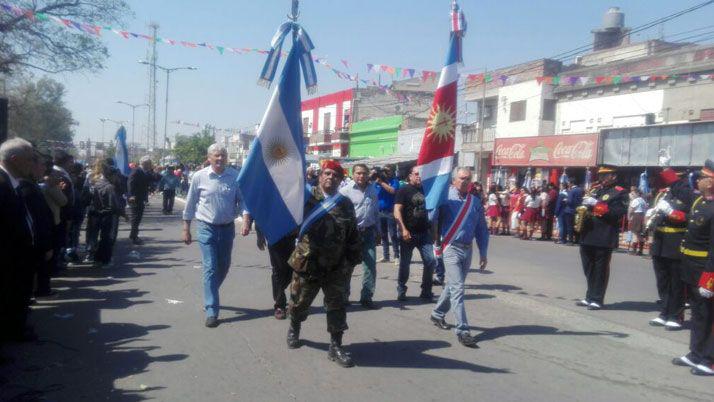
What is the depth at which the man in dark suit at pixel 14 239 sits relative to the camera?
521cm

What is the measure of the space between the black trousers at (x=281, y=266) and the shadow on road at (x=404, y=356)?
1.06m

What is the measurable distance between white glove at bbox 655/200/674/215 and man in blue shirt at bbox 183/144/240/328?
5.36 m

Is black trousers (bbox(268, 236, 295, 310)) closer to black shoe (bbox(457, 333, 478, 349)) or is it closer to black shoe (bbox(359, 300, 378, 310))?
black shoe (bbox(359, 300, 378, 310))

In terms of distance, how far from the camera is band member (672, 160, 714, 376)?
18.9 ft

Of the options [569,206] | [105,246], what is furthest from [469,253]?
[569,206]

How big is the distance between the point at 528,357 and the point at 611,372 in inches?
29.8

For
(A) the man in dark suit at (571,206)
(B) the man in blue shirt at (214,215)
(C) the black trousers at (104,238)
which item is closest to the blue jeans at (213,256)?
(B) the man in blue shirt at (214,215)

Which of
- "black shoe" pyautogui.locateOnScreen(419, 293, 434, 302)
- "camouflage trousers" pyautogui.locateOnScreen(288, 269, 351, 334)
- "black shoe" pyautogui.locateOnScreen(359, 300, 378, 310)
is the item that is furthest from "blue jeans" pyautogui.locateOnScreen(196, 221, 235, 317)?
"black shoe" pyautogui.locateOnScreen(419, 293, 434, 302)

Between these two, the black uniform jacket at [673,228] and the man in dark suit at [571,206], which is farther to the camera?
the man in dark suit at [571,206]

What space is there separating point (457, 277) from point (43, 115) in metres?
64.3

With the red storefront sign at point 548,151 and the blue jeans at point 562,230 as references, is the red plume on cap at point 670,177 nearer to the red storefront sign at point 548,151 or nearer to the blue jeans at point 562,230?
the blue jeans at point 562,230

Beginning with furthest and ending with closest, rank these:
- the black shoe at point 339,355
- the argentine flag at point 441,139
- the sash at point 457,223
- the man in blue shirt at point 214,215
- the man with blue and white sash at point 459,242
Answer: the argentine flag at point 441,139 < the man in blue shirt at point 214,215 < the sash at point 457,223 < the man with blue and white sash at point 459,242 < the black shoe at point 339,355

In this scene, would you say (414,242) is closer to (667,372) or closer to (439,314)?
(439,314)

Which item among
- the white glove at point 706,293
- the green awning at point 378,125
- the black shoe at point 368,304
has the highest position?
the green awning at point 378,125
